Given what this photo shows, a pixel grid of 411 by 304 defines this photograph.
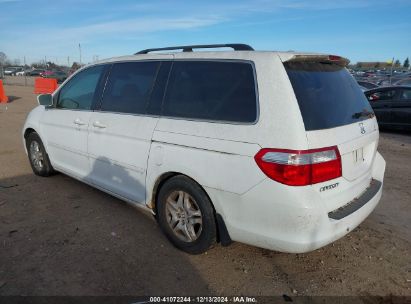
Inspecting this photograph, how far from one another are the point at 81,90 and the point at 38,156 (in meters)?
1.60

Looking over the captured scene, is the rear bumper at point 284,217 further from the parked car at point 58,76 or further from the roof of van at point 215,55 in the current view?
the parked car at point 58,76

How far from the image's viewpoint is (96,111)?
4371mm

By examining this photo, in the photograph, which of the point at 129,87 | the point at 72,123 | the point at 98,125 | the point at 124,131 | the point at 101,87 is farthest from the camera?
the point at 72,123

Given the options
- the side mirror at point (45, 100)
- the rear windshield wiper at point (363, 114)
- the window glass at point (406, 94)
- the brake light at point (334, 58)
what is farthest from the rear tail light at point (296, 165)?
the window glass at point (406, 94)

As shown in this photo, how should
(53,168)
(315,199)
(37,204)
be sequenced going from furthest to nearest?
(53,168) → (37,204) → (315,199)

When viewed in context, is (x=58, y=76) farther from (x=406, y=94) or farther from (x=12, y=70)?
(x=406, y=94)

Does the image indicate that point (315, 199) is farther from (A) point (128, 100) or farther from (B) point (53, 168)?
(B) point (53, 168)

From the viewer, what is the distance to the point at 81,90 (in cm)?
479

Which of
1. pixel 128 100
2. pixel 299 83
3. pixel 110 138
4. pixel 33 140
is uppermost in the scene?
pixel 299 83

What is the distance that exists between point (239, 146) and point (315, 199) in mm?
703

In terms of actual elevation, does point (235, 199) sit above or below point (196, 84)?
below

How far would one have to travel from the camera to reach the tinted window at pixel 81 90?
15.0ft

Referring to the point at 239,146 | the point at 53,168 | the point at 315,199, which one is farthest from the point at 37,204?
the point at 315,199

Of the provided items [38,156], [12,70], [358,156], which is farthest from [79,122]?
[12,70]
